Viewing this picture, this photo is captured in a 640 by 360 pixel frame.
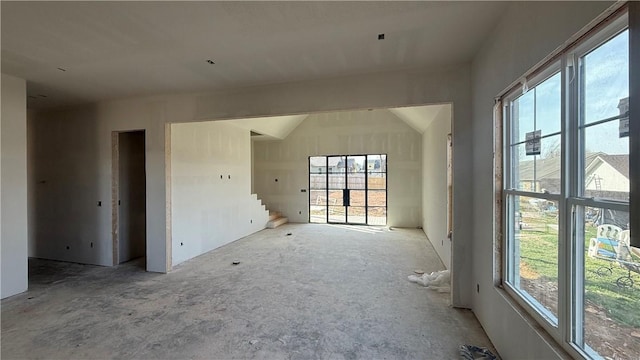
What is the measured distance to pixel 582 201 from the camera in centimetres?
136

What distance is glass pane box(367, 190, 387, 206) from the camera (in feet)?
28.3

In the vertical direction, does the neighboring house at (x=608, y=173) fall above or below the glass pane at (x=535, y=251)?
above

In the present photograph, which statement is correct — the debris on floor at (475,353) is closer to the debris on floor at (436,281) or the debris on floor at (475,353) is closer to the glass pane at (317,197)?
the debris on floor at (436,281)

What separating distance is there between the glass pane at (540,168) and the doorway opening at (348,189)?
646 cm

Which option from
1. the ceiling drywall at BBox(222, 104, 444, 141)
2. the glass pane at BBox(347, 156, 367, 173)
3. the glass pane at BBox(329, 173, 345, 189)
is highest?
the ceiling drywall at BBox(222, 104, 444, 141)

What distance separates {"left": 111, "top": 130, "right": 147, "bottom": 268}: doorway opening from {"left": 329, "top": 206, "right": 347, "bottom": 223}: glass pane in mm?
5401

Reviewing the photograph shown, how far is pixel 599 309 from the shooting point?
1293mm

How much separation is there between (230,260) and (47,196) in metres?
3.61

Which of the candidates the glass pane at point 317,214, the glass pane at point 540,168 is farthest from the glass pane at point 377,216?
the glass pane at point 540,168

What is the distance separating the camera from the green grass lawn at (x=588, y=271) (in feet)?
3.66

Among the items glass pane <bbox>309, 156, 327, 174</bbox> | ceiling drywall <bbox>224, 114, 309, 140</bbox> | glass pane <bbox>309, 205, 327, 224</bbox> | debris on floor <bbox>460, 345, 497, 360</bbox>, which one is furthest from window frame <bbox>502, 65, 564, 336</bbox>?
glass pane <bbox>309, 205, 327, 224</bbox>

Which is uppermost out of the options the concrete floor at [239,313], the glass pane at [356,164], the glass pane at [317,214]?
the glass pane at [356,164]

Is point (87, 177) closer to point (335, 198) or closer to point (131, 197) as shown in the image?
point (131, 197)

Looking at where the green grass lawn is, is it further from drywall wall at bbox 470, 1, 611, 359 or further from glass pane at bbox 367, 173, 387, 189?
glass pane at bbox 367, 173, 387, 189
